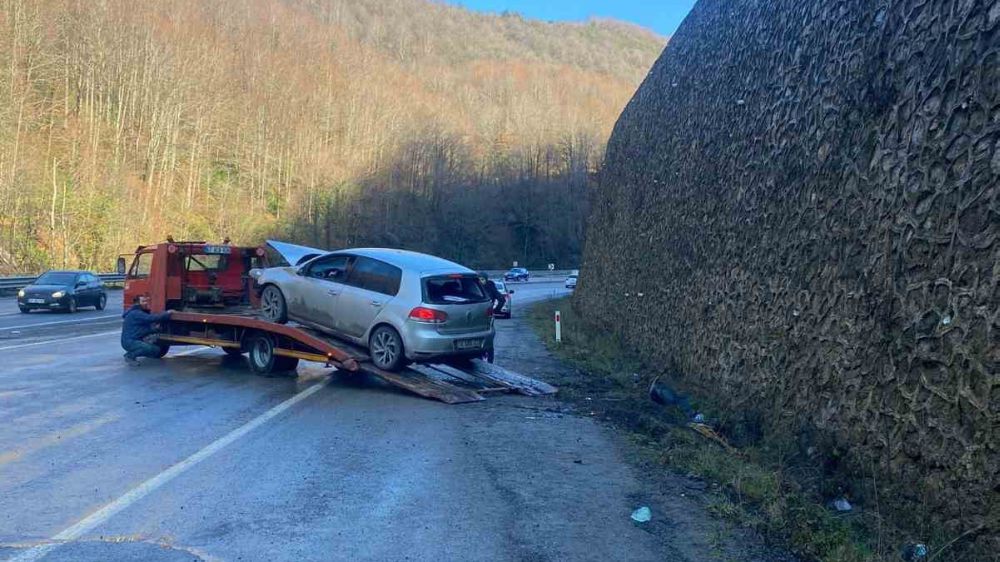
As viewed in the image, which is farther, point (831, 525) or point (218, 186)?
point (218, 186)

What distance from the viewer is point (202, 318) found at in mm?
14195

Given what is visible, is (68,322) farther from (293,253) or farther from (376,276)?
(376,276)

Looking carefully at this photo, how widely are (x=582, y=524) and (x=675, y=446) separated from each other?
3.22 m

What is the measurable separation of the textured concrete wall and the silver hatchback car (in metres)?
3.65

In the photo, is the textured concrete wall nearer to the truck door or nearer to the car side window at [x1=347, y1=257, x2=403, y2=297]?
the car side window at [x1=347, y1=257, x2=403, y2=297]

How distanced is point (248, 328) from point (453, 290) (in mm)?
3590

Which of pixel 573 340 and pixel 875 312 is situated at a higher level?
pixel 875 312

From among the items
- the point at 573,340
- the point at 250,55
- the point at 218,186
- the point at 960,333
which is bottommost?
the point at 573,340

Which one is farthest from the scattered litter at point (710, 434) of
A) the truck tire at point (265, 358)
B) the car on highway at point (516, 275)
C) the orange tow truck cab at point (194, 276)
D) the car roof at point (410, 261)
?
the car on highway at point (516, 275)

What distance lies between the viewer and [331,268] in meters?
13.5

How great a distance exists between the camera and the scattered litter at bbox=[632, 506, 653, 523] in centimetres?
660

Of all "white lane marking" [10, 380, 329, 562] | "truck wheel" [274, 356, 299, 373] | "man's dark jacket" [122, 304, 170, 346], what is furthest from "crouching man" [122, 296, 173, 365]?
"white lane marking" [10, 380, 329, 562]

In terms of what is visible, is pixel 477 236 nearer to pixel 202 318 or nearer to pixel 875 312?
pixel 202 318

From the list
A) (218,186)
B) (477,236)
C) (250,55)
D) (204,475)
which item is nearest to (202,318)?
(204,475)
